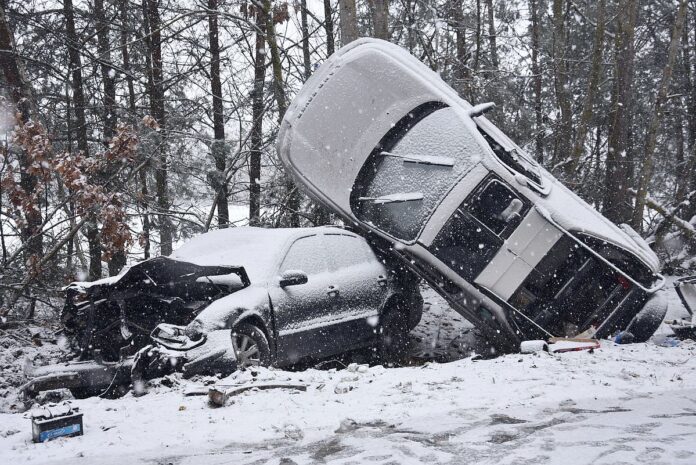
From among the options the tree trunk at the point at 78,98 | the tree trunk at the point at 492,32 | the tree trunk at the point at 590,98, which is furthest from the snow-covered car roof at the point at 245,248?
the tree trunk at the point at 492,32

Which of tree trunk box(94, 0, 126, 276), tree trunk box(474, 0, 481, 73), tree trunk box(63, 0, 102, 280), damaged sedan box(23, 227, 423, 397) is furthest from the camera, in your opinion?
tree trunk box(474, 0, 481, 73)

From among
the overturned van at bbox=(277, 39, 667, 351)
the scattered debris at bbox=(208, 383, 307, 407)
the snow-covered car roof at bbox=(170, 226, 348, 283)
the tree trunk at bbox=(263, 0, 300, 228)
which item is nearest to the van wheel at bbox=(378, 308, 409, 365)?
the overturned van at bbox=(277, 39, 667, 351)

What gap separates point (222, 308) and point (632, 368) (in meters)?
3.75

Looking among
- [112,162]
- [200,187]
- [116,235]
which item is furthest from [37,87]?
[116,235]

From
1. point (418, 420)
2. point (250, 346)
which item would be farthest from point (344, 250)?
point (418, 420)

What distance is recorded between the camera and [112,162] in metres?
8.91

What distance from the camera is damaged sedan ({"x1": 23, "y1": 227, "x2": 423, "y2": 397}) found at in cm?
520

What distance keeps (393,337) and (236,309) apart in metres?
2.41

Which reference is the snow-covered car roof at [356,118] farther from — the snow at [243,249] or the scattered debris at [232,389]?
the scattered debris at [232,389]

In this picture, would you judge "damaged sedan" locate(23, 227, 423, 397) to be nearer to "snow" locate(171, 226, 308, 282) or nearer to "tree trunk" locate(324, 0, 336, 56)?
"snow" locate(171, 226, 308, 282)

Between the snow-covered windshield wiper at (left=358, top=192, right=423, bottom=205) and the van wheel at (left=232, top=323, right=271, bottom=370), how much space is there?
2.27 metres

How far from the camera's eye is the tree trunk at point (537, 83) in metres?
15.6

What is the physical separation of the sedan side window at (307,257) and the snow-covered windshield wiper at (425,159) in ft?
4.48

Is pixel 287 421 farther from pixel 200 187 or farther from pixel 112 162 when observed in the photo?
pixel 200 187
